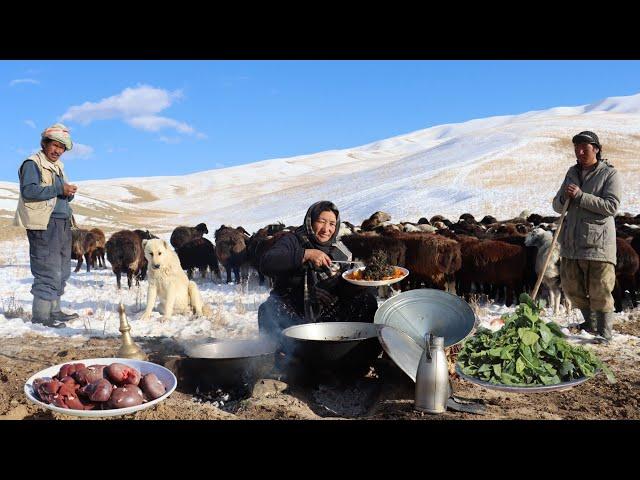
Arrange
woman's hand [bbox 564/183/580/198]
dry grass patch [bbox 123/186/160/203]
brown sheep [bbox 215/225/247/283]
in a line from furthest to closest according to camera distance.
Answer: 1. dry grass patch [bbox 123/186/160/203]
2. brown sheep [bbox 215/225/247/283]
3. woman's hand [bbox 564/183/580/198]

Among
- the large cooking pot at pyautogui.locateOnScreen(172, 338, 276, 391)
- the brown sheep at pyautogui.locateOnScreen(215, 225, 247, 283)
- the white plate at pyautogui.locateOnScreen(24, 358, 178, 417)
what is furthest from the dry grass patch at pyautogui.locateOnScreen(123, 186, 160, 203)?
the white plate at pyautogui.locateOnScreen(24, 358, 178, 417)

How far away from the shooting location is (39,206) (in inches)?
226

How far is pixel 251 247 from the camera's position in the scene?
1104cm

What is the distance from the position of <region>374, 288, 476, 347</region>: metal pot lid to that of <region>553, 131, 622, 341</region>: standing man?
6.09ft

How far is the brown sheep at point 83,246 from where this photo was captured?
1171cm

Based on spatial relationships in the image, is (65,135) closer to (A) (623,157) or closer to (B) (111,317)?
(B) (111,317)

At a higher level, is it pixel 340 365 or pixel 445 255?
pixel 445 255

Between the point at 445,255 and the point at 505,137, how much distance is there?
1236 inches

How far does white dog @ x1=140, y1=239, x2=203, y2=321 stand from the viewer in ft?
21.1

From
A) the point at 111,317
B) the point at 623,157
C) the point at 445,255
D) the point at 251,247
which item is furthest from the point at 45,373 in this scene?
the point at 623,157

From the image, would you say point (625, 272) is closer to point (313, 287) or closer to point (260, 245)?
point (313, 287)

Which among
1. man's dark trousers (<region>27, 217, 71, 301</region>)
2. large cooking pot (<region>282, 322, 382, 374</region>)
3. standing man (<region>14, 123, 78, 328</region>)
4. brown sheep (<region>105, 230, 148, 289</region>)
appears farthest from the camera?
brown sheep (<region>105, 230, 148, 289</region>)

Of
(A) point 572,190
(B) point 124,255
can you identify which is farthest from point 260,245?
(A) point 572,190

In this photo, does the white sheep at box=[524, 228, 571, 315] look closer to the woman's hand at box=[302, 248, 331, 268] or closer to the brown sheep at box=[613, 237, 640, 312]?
the brown sheep at box=[613, 237, 640, 312]
